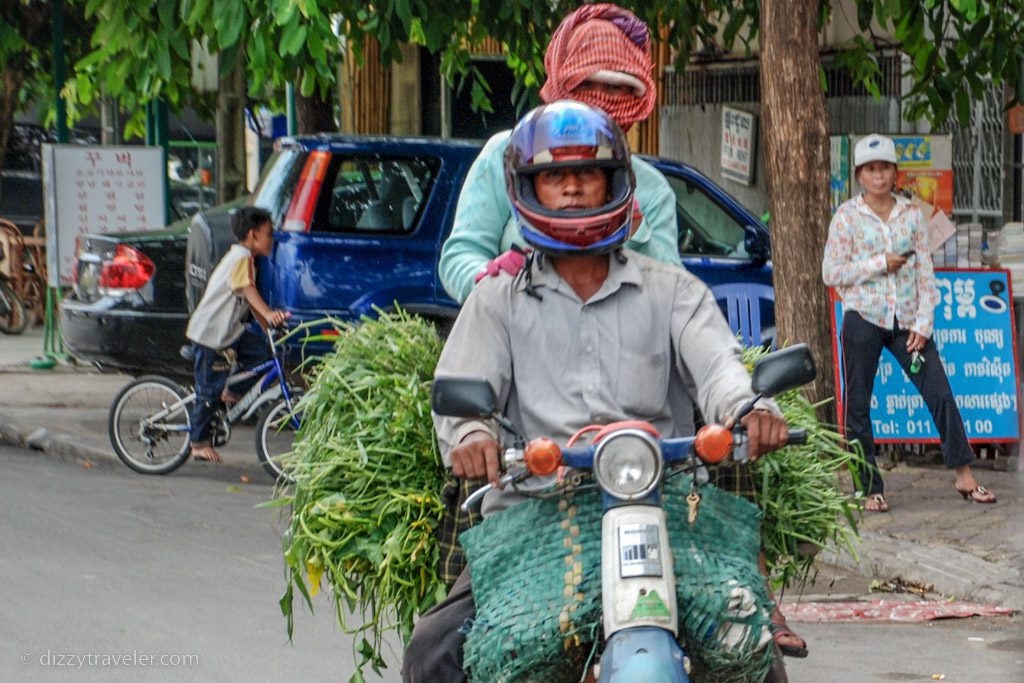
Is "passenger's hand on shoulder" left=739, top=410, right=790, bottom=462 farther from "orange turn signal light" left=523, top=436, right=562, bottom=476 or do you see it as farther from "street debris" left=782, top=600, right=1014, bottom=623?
"street debris" left=782, top=600, right=1014, bottom=623

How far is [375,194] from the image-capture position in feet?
34.9

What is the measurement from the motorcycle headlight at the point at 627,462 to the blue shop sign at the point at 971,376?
7.02m

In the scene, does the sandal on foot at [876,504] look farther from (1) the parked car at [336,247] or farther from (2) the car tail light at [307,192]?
(2) the car tail light at [307,192]

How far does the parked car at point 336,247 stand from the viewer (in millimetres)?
10375

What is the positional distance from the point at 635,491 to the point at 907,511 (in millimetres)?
5961

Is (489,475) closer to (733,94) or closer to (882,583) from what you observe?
(882,583)

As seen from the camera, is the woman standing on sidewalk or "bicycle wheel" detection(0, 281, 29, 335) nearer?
the woman standing on sidewalk

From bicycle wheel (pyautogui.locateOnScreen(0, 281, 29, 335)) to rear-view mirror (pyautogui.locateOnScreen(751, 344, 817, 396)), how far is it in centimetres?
1724

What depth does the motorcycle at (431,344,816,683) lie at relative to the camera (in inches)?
115

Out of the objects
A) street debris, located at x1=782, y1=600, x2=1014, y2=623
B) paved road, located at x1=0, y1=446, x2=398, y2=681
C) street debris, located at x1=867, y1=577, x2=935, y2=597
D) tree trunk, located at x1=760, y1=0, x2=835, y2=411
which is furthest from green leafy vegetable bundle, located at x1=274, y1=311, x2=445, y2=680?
tree trunk, located at x1=760, y1=0, x2=835, y2=411

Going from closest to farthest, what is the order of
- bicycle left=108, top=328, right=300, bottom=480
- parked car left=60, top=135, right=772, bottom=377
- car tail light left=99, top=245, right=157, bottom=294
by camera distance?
1. bicycle left=108, top=328, right=300, bottom=480
2. parked car left=60, top=135, right=772, bottom=377
3. car tail light left=99, top=245, right=157, bottom=294

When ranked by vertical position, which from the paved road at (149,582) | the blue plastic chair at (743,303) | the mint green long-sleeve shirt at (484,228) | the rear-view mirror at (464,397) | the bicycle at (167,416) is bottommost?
the paved road at (149,582)

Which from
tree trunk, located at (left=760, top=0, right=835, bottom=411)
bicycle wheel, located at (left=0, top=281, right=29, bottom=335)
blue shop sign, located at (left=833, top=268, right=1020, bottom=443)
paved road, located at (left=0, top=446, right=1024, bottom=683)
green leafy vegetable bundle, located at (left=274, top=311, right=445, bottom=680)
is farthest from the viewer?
bicycle wheel, located at (left=0, top=281, right=29, bottom=335)

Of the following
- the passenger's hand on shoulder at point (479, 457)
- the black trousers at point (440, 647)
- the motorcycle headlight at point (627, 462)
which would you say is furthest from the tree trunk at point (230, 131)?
the motorcycle headlight at point (627, 462)
